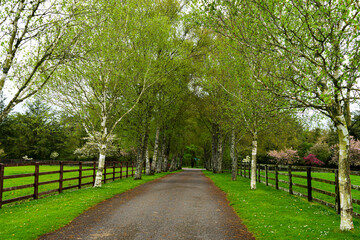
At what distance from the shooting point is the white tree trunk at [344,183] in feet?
21.1

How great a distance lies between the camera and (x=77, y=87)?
56.6 ft

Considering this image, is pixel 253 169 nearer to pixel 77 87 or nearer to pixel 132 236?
pixel 132 236

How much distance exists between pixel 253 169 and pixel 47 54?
1325cm

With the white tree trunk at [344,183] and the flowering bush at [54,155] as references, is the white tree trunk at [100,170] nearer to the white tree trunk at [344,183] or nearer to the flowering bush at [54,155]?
the white tree trunk at [344,183]

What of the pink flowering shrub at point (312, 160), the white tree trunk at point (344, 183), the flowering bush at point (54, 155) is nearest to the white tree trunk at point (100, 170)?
the white tree trunk at point (344, 183)

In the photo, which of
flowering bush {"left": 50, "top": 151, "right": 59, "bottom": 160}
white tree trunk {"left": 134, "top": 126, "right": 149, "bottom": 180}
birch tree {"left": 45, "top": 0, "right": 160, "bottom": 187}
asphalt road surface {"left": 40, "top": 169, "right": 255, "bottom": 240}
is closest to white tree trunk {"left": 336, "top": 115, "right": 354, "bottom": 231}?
asphalt road surface {"left": 40, "top": 169, "right": 255, "bottom": 240}

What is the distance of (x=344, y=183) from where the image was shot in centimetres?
661

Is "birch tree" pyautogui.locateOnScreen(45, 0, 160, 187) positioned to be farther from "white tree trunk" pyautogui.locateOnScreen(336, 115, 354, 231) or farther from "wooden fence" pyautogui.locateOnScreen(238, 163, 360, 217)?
"white tree trunk" pyautogui.locateOnScreen(336, 115, 354, 231)

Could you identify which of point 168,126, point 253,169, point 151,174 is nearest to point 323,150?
point 168,126

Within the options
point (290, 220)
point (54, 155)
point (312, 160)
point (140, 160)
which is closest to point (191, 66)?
point (140, 160)

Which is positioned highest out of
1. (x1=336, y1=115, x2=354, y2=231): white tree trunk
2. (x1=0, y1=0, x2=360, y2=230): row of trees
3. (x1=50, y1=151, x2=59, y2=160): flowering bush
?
(x1=0, y1=0, x2=360, y2=230): row of trees

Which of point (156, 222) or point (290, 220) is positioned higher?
point (290, 220)

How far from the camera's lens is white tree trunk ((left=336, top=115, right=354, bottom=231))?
21.1 ft

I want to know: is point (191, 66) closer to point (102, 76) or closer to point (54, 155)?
point (102, 76)
